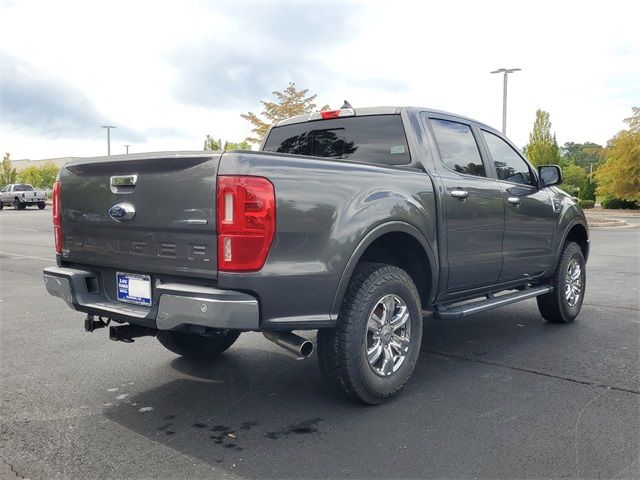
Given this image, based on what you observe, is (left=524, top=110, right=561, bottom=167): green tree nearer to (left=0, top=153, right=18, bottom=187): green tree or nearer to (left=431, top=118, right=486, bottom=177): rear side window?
(left=431, top=118, right=486, bottom=177): rear side window

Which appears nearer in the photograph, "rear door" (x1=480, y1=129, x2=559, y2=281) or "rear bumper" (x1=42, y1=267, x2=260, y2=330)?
"rear bumper" (x1=42, y1=267, x2=260, y2=330)

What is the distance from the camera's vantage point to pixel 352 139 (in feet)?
15.7

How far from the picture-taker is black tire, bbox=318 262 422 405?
11.7 ft

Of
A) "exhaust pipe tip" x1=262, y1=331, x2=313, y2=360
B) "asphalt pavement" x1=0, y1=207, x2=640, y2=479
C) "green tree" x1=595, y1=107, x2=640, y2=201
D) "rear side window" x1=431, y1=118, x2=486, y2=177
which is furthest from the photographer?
"green tree" x1=595, y1=107, x2=640, y2=201

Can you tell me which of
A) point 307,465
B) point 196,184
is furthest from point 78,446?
point 196,184

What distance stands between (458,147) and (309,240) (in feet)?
6.96

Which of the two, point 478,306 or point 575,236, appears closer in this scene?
point 478,306

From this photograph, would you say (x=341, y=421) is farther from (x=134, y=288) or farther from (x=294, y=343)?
(x=134, y=288)

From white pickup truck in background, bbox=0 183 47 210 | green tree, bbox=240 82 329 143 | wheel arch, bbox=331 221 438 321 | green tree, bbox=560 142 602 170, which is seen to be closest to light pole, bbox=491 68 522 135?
green tree, bbox=240 82 329 143

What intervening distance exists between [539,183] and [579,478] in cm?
346

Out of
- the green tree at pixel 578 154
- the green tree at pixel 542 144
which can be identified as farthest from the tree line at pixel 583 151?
the green tree at pixel 578 154

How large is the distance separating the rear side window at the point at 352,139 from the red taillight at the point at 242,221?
1669 mm

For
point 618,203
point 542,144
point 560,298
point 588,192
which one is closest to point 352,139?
point 560,298

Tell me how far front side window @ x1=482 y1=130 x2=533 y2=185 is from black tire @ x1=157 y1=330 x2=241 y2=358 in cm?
272
